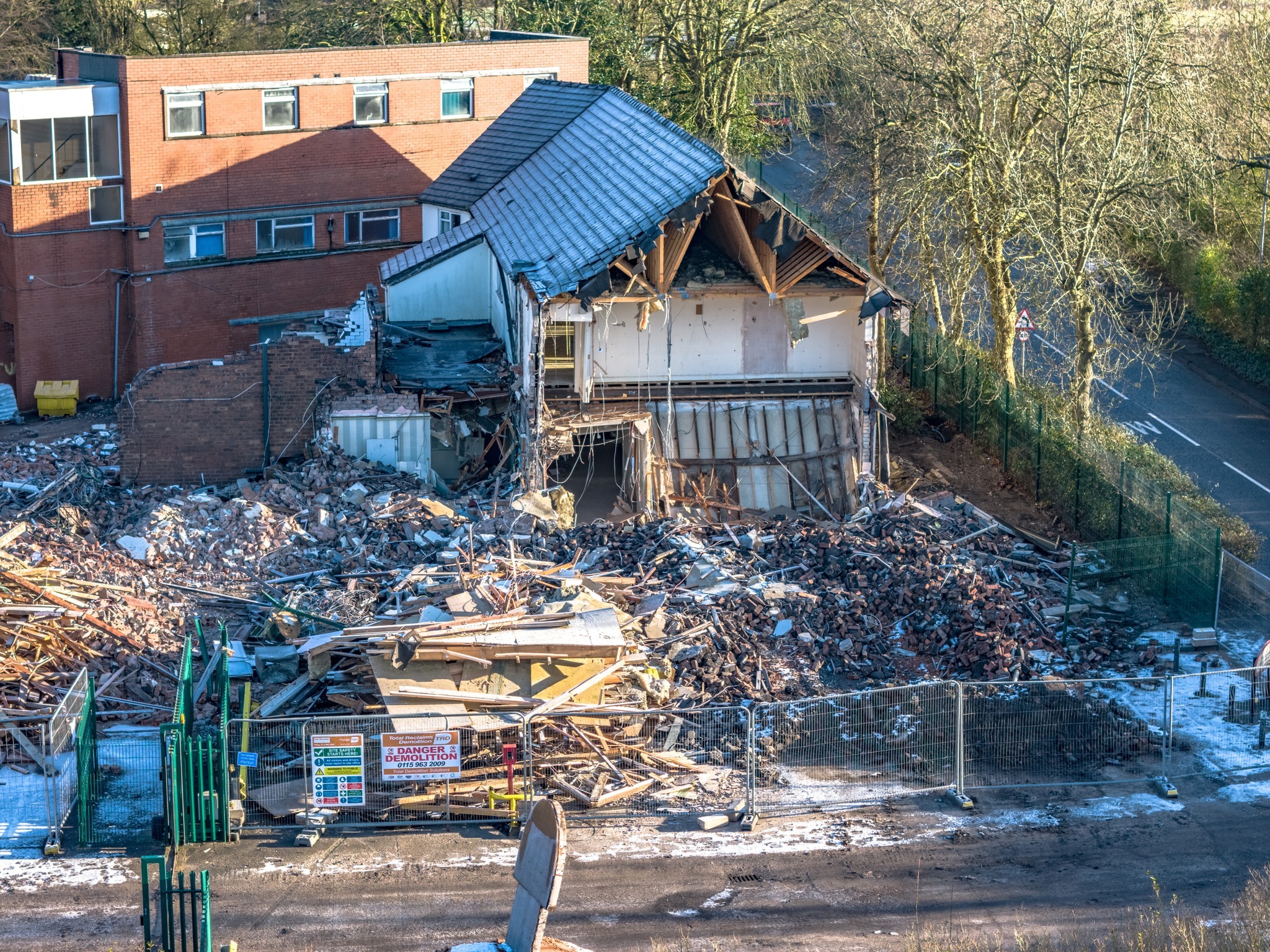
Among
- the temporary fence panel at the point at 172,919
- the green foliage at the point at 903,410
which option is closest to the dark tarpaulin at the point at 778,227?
the green foliage at the point at 903,410

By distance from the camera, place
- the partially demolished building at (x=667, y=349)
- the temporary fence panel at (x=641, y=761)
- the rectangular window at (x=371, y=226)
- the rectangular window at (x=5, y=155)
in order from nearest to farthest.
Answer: the temporary fence panel at (x=641, y=761) < the partially demolished building at (x=667, y=349) < the rectangular window at (x=5, y=155) < the rectangular window at (x=371, y=226)

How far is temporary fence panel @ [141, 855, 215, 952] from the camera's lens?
44.1 feet

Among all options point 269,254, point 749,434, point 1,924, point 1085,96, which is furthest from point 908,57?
point 1,924

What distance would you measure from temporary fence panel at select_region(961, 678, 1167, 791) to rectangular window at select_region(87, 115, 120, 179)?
2527 centimetres

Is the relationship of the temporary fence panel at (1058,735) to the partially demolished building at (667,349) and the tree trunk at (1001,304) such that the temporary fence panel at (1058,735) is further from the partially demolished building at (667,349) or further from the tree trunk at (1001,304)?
the tree trunk at (1001,304)

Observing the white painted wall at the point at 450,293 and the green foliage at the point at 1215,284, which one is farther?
the green foliage at the point at 1215,284

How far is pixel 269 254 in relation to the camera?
38.8 metres

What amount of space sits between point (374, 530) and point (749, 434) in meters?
7.49

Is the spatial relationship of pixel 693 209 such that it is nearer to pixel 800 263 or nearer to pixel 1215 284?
pixel 800 263

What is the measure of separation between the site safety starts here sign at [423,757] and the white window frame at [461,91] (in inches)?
1063

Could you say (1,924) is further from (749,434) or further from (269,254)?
(269,254)

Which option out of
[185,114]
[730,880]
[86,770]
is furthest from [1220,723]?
[185,114]

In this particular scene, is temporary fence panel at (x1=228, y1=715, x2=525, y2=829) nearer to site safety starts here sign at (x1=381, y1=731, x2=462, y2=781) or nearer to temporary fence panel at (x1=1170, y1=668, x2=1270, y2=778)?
site safety starts here sign at (x1=381, y1=731, x2=462, y2=781)

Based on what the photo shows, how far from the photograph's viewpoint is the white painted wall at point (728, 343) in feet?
92.1
